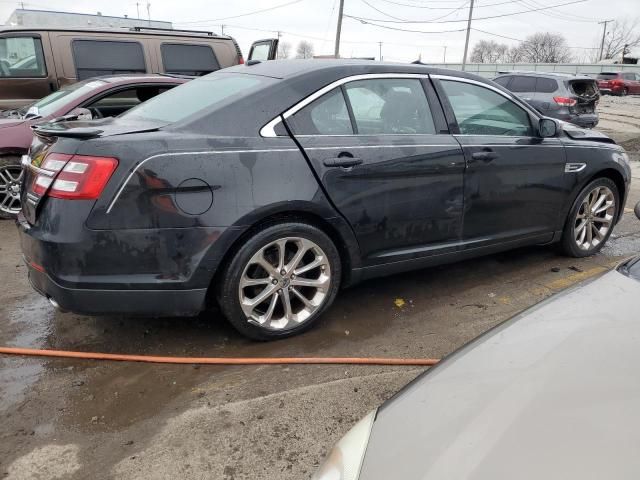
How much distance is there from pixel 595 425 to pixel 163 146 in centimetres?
223

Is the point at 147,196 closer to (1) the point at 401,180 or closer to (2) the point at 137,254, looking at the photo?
(2) the point at 137,254

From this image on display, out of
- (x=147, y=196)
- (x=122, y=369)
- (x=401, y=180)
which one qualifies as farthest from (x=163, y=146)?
(x=401, y=180)

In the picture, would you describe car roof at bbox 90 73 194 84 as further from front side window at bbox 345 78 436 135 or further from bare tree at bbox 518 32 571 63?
bare tree at bbox 518 32 571 63

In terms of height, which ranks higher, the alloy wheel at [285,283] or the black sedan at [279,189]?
the black sedan at [279,189]

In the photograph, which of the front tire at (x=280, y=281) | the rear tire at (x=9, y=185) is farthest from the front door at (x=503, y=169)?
the rear tire at (x=9, y=185)

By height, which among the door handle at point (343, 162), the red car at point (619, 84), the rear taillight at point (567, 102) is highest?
the door handle at point (343, 162)

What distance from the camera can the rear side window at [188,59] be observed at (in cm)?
784

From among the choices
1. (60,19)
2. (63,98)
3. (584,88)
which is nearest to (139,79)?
(63,98)

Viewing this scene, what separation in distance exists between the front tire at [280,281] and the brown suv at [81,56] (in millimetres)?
5654

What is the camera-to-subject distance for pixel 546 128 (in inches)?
163

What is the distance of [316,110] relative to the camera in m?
3.17

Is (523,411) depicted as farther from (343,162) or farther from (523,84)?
(523,84)

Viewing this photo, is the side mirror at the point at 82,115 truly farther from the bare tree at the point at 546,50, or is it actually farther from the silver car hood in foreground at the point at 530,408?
the bare tree at the point at 546,50

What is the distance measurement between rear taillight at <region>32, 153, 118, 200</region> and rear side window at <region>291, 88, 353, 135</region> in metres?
1.04
